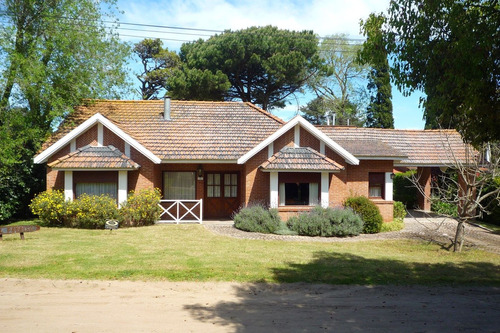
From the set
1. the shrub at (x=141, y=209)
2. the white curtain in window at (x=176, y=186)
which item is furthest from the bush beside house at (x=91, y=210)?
the white curtain in window at (x=176, y=186)

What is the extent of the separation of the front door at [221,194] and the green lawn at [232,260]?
526 centimetres

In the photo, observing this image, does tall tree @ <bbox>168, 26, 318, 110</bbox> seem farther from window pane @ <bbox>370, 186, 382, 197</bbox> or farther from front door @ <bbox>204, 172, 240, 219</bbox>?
window pane @ <bbox>370, 186, 382, 197</bbox>

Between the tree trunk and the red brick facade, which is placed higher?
the red brick facade

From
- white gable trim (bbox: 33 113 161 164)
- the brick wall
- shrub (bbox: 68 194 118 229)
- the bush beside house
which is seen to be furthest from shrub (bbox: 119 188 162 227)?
the brick wall

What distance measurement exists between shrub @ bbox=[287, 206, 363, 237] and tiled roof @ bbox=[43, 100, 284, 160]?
4437 mm

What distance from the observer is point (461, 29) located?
20.9ft

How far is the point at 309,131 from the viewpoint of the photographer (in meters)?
17.9

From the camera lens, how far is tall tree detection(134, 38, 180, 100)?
137ft

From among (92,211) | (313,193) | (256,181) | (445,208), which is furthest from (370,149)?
(92,211)

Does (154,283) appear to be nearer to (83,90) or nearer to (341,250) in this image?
(341,250)

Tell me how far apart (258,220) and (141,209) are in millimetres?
4925

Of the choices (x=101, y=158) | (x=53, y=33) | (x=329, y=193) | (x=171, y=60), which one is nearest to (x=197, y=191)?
(x=101, y=158)

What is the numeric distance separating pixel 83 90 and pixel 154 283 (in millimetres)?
15486

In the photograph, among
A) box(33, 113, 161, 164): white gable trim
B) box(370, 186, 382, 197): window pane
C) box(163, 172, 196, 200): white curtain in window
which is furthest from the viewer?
box(370, 186, 382, 197): window pane
